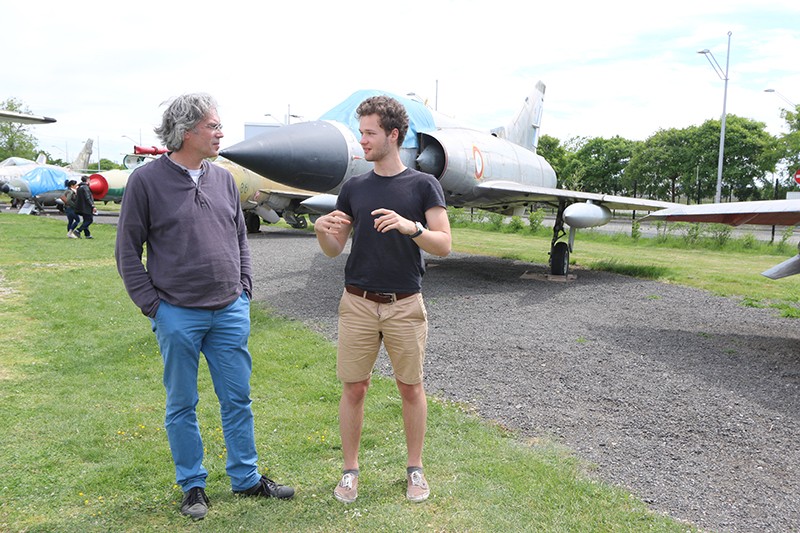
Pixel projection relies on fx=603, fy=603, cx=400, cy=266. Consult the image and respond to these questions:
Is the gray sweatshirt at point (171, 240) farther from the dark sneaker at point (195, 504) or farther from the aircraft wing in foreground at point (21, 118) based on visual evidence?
the aircraft wing in foreground at point (21, 118)

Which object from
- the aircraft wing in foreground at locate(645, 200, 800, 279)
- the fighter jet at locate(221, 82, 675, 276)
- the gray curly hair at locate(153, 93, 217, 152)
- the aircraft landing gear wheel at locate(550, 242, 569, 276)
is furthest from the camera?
the aircraft landing gear wheel at locate(550, 242, 569, 276)

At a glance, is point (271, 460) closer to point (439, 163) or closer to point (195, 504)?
point (195, 504)

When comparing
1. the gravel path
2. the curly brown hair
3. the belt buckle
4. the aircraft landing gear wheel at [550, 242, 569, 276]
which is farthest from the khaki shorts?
the aircraft landing gear wheel at [550, 242, 569, 276]

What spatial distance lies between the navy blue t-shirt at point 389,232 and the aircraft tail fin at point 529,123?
37.9 feet

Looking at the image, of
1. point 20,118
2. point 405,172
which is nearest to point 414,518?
point 405,172

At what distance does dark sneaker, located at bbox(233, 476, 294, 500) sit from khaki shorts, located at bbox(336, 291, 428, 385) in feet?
2.20

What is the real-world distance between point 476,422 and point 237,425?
6.08 feet

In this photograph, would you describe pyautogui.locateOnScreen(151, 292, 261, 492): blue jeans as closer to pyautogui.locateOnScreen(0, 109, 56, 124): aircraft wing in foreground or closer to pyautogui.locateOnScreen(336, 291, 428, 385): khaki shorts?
pyautogui.locateOnScreen(336, 291, 428, 385): khaki shorts

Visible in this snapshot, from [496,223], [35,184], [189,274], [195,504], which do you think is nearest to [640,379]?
[195,504]

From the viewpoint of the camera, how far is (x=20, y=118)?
1744 centimetres

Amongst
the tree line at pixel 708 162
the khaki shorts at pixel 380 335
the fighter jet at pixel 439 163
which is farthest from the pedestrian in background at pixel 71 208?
the tree line at pixel 708 162

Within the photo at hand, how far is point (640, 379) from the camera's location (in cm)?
552

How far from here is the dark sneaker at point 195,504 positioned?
3.01 m

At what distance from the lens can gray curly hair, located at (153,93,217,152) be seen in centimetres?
292
